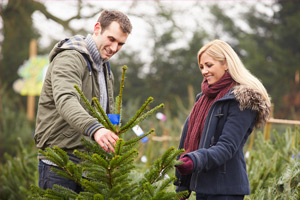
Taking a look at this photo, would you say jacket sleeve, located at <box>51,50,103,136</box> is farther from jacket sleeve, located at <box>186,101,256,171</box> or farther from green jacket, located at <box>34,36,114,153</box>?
jacket sleeve, located at <box>186,101,256,171</box>

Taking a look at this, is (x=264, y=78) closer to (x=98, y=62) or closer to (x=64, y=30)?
(x=64, y=30)

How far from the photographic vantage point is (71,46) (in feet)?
8.32

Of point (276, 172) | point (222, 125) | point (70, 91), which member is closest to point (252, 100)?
point (222, 125)

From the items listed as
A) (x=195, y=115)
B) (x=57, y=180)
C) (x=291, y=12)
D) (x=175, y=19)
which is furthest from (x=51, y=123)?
(x=291, y=12)

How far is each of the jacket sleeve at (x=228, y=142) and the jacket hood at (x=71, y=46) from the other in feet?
3.11

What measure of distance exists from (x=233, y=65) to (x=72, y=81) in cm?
98

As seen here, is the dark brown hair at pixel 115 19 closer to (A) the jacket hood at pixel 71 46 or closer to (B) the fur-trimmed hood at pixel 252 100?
(A) the jacket hood at pixel 71 46

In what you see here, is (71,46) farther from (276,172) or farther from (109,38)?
(276,172)

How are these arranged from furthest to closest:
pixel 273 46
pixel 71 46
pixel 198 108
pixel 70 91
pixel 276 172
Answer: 1. pixel 273 46
2. pixel 276 172
3. pixel 198 108
4. pixel 71 46
5. pixel 70 91

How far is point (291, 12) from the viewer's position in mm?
13648

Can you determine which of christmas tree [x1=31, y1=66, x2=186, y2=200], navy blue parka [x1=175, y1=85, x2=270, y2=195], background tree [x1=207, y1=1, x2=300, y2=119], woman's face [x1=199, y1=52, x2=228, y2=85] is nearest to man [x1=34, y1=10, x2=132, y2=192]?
christmas tree [x1=31, y1=66, x2=186, y2=200]

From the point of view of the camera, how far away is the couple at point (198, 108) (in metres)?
2.28

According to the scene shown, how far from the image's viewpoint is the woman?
227 cm

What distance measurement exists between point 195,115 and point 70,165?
3.04ft
